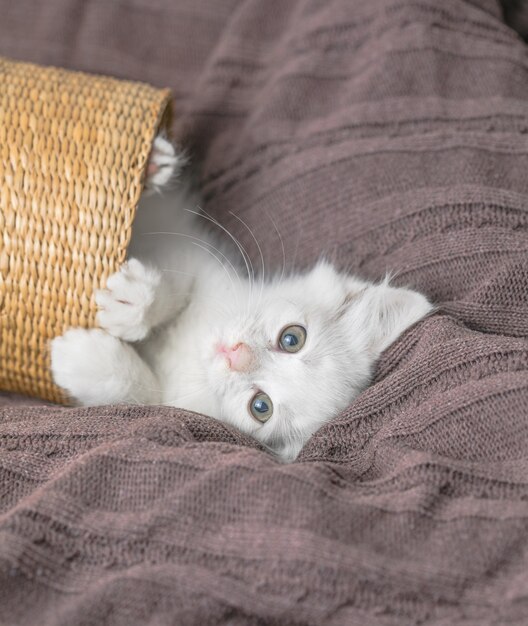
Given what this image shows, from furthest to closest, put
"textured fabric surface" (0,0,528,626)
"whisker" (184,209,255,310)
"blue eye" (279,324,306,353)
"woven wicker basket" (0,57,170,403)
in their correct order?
"whisker" (184,209,255,310)
"blue eye" (279,324,306,353)
"woven wicker basket" (0,57,170,403)
"textured fabric surface" (0,0,528,626)

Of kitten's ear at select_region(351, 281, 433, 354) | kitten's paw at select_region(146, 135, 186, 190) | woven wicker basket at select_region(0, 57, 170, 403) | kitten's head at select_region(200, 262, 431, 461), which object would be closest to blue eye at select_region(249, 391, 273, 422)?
kitten's head at select_region(200, 262, 431, 461)

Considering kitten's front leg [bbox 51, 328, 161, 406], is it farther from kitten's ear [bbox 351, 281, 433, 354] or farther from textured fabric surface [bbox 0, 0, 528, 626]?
kitten's ear [bbox 351, 281, 433, 354]

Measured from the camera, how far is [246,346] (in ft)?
4.54

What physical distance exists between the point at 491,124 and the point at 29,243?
1.06 meters

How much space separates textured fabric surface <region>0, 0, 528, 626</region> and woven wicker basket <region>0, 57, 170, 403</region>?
24cm

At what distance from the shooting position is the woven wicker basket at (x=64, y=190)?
1.32 meters

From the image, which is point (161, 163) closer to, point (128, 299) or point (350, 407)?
point (128, 299)

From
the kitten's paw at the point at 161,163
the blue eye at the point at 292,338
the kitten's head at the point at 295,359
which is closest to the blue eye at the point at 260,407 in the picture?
the kitten's head at the point at 295,359

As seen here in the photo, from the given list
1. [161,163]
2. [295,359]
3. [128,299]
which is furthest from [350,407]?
[161,163]

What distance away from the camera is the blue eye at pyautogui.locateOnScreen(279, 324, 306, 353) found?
142 cm

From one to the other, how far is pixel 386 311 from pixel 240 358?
323mm

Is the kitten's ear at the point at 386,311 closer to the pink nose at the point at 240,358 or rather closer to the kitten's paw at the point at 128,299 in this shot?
the pink nose at the point at 240,358

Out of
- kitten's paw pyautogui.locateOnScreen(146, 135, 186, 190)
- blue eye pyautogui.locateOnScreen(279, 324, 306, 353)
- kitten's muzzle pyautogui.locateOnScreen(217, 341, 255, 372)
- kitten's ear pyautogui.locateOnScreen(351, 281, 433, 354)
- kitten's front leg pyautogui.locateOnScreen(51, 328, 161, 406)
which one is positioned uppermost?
kitten's paw pyautogui.locateOnScreen(146, 135, 186, 190)

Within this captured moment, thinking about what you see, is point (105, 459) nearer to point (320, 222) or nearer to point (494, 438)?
point (494, 438)
